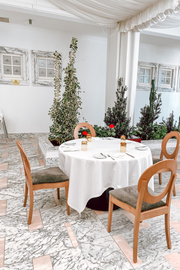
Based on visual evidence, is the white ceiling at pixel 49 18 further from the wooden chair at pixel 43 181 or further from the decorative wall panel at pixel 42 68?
the wooden chair at pixel 43 181

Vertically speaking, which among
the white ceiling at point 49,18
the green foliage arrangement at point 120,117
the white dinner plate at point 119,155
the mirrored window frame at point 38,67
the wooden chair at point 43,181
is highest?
the white ceiling at point 49,18

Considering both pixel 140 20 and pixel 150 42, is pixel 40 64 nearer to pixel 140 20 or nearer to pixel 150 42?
pixel 140 20

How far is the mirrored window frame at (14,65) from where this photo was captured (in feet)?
17.6

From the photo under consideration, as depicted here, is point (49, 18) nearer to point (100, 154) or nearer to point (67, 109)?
point (67, 109)

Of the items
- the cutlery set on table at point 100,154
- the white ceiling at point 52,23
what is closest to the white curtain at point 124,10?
the white ceiling at point 52,23

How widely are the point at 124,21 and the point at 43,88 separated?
108 inches

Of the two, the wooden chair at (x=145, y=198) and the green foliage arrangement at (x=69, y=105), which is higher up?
the green foliage arrangement at (x=69, y=105)

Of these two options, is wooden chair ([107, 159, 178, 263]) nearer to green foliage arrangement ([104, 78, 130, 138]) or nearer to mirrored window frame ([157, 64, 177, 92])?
green foliage arrangement ([104, 78, 130, 138])

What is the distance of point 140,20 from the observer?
3787 mm

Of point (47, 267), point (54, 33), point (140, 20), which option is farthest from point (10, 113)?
point (47, 267)

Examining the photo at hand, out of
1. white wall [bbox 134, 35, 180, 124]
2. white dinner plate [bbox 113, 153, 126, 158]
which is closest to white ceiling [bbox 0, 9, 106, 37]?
white wall [bbox 134, 35, 180, 124]

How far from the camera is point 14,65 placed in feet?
18.1

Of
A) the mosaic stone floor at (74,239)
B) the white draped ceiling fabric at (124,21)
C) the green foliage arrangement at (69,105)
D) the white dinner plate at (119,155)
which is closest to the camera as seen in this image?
the mosaic stone floor at (74,239)

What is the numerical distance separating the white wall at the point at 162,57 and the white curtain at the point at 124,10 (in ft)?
8.62
